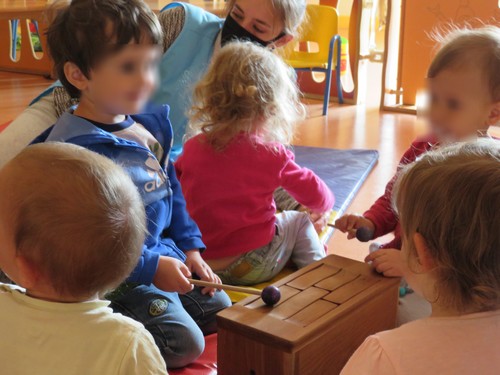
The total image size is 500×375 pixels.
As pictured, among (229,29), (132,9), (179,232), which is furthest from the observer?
(229,29)

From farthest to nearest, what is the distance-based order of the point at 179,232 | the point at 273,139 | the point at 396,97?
the point at 396,97 < the point at 273,139 < the point at 179,232

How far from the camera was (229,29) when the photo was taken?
1.94 metres

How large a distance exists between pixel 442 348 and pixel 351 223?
Answer: 78 cm

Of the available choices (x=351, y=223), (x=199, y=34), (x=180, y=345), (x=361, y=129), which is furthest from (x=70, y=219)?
(x=361, y=129)

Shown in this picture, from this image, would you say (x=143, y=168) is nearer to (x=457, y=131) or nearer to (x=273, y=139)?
(x=273, y=139)

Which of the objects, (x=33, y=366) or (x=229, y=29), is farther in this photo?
(x=229, y=29)

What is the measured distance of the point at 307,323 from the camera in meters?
1.11

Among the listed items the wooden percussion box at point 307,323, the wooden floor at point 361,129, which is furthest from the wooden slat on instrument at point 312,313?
the wooden floor at point 361,129

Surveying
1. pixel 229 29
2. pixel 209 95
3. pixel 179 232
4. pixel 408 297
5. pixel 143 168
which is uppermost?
pixel 229 29

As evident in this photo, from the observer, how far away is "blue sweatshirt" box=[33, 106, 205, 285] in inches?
48.1

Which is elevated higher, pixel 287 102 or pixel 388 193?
pixel 287 102

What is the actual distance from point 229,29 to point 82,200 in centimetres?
130

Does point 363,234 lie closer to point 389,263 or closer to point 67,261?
point 389,263

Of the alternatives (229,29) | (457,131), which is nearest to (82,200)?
(457,131)
